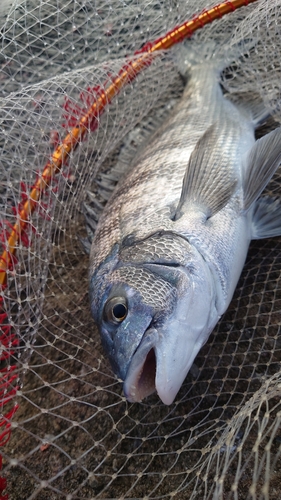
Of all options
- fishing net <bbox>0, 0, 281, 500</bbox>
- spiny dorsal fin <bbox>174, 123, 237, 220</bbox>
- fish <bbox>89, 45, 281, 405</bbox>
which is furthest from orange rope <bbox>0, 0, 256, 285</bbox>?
spiny dorsal fin <bbox>174, 123, 237, 220</bbox>

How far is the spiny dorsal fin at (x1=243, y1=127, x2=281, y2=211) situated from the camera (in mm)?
1943

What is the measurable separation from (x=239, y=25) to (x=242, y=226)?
1.40 metres

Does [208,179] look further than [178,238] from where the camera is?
Yes

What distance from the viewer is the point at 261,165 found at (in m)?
1.99

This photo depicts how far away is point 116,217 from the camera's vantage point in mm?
2078

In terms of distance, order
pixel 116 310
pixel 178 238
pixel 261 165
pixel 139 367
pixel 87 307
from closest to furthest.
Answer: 1. pixel 139 367
2. pixel 116 310
3. pixel 178 238
4. pixel 261 165
5. pixel 87 307

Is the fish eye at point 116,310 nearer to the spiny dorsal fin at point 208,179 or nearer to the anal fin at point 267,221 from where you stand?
the spiny dorsal fin at point 208,179

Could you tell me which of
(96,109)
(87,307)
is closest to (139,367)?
(87,307)

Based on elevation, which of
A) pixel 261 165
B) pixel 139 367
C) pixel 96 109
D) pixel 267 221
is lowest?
pixel 267 221

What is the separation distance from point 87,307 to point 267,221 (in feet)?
3.71

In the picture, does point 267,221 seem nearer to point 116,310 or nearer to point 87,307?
point 116,310

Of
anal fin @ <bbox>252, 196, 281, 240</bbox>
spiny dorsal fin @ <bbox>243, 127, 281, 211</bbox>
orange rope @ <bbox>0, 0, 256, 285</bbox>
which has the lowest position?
anal fin @ <bbox>252, 196, 281, 240</bbox>

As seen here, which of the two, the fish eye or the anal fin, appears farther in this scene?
the anal fin

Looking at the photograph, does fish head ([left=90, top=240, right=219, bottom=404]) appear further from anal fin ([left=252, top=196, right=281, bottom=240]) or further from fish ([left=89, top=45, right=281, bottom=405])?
anal fin ([left=252, top=196, right=281, bottom=240])
